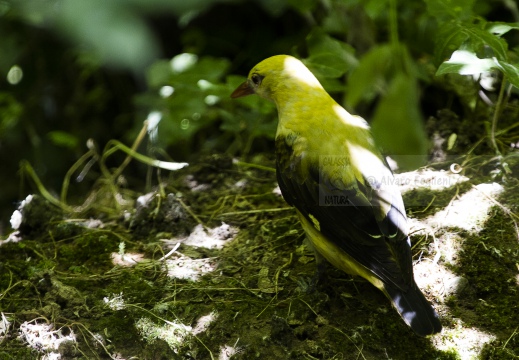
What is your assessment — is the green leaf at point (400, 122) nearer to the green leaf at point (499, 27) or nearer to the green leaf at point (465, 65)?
the green leaf at point (465, 65)

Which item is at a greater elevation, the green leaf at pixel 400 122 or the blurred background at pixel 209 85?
the green leaf at pixel 400 122

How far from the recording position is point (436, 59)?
385cm

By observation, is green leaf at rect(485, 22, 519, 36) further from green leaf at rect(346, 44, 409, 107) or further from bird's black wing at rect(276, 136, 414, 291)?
green leaf at rect(346, 44, 409, 107)

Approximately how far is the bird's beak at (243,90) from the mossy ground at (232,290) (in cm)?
72

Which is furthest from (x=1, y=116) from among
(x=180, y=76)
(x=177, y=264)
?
(x=177, y=264)

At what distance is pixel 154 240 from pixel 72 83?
3.48 metres

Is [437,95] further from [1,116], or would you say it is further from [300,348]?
[1,116]

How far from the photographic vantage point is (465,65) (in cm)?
328

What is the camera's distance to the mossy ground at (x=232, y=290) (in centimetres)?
298

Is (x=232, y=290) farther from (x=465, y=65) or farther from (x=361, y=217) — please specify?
(x=465, y=65)

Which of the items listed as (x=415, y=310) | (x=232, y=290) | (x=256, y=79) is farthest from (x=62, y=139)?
(x=415, y=310)

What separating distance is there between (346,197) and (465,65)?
0.95 m

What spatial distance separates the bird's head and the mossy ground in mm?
742

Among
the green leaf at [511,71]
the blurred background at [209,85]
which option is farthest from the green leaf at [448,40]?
the green leaf at [511,71]
